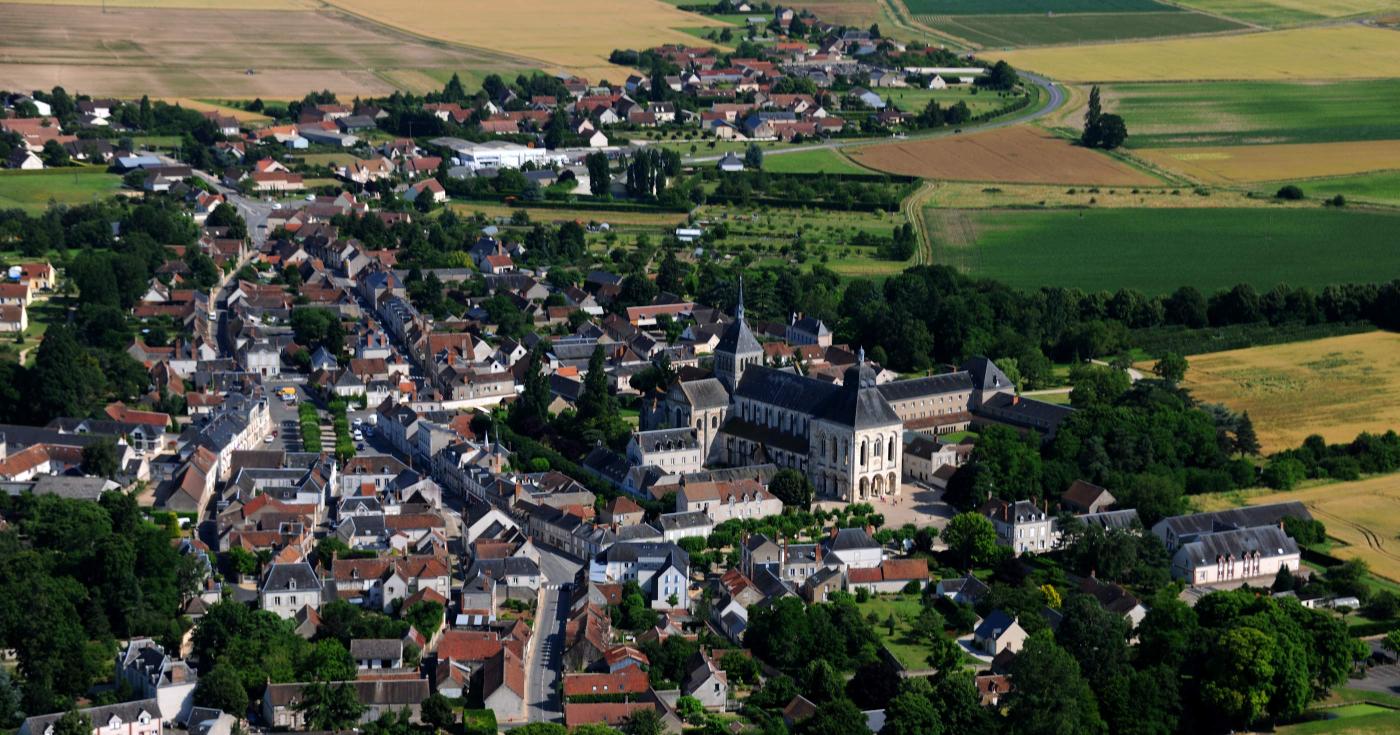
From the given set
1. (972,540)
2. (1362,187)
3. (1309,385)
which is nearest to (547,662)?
(972,540)

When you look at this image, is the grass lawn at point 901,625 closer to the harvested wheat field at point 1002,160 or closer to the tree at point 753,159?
the harvested wheat field at point 1002,160

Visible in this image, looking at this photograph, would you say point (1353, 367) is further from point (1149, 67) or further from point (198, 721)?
point (1149, 67)

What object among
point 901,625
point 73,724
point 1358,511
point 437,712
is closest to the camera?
point 73,724

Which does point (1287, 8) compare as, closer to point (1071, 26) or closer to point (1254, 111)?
point (1071, 26)

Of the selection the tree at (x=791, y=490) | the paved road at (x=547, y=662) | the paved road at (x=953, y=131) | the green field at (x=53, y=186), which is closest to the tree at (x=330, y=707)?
the paved road at (x=547, y=662)

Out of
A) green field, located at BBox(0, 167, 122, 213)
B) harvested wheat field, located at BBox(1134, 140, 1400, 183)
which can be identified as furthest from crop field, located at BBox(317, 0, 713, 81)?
green field, located at BBox(0, 167, 122, 213)
